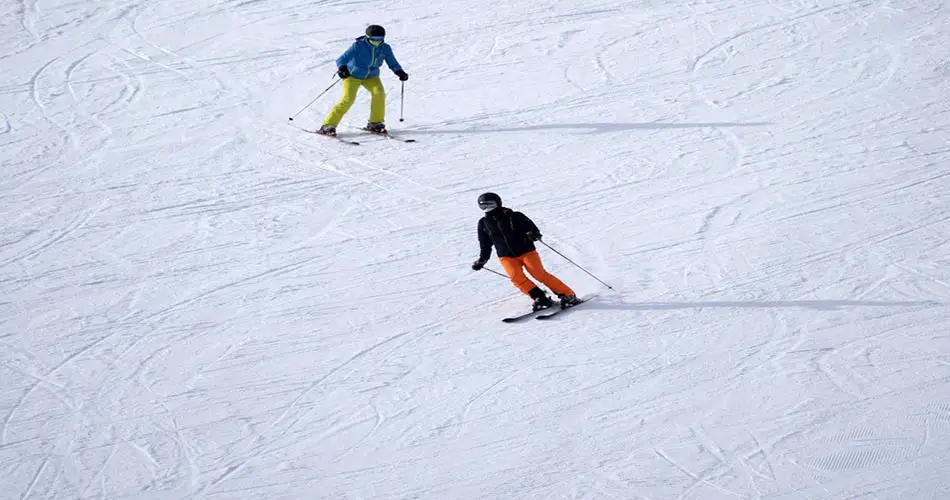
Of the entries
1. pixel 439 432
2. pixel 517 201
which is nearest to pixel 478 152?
pixel 517 201

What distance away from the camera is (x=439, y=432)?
6.88 metres

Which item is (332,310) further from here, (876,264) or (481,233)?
(876,264)

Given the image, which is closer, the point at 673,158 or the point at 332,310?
the point at 332,310

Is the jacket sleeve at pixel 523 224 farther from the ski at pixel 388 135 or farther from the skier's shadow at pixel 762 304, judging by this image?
the ski at pixel 388 135

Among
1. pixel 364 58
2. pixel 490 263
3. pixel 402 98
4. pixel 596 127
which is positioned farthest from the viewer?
pixel 402 98

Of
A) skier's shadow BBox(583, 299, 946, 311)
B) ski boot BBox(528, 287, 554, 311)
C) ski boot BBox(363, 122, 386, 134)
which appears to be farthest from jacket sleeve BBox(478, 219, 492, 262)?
ski boot BBox(363, 122, 386, 134)

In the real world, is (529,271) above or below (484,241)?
below

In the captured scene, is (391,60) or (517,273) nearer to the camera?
(517,273)

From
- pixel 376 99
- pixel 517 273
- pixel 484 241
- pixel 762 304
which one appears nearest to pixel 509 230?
pixel 484 241

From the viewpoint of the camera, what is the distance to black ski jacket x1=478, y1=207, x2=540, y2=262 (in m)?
8.09

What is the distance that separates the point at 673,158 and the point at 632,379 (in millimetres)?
4355

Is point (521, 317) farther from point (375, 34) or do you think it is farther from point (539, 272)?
point (375, 34)

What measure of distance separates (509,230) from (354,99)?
172 inches

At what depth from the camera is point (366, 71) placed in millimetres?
11578
